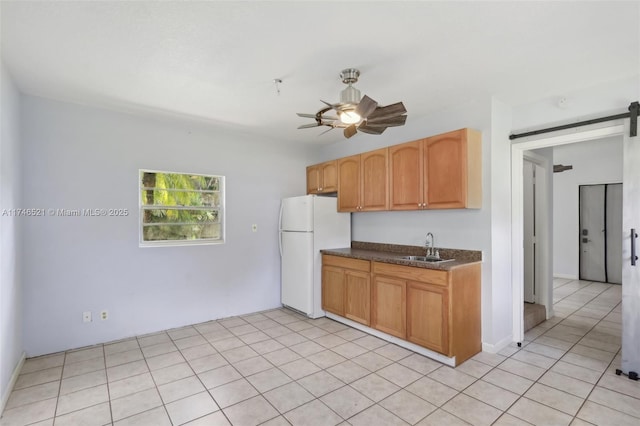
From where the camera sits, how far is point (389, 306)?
337cm

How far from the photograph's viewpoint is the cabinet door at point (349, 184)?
4207mm

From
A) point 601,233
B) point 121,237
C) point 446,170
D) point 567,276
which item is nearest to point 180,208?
point 121,237

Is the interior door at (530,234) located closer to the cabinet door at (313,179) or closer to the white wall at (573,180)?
the white wall at (573,180)

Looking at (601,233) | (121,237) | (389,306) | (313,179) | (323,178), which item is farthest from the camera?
(601,233)

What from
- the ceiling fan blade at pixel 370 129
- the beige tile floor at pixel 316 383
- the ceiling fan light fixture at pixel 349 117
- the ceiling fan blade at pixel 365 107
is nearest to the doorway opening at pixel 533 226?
the beige tile floor at pixel 316 383

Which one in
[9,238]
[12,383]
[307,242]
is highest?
[9,238]

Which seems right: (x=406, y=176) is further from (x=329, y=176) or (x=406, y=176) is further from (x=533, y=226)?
(x=533, y=226)

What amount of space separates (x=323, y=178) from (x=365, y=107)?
2619 mm

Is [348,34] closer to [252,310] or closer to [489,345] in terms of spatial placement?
[489,345]

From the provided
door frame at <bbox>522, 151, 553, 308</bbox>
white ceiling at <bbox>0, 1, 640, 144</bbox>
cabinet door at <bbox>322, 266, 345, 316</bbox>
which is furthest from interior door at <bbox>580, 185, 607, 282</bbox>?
cabinet door at <bbox>322, 266, 345, 316</bbox>

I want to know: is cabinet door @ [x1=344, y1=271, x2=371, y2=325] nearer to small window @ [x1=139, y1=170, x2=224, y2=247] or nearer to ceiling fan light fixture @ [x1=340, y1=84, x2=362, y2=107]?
small window @ [x1=139, y1=170, x2=224, y2=247]

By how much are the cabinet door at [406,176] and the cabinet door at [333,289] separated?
1.14m

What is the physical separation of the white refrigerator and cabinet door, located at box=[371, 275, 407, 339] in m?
1.00

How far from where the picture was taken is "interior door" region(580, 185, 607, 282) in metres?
6.28
